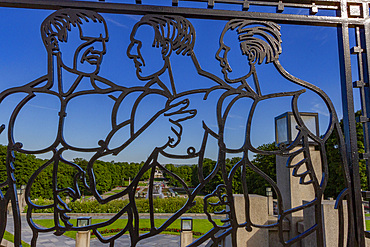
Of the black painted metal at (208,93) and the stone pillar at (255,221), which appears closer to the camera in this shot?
the black painted metal at (208,93)

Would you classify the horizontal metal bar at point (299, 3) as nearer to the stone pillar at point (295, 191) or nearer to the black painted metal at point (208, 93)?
the black painted metal at point (208, 93)

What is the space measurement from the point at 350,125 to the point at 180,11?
924 mm

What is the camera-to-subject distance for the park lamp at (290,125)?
113 inches

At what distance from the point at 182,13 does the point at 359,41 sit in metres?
0.85

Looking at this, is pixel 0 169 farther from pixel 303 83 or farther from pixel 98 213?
pixel 303 83

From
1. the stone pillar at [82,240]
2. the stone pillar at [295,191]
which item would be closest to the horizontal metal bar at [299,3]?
the stone pillar at [295,191]

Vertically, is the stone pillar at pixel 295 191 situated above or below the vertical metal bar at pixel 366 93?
below

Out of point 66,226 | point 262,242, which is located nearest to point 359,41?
point 66,226

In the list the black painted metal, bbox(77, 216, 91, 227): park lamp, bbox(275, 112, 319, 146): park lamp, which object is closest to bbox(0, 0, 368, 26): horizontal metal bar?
the black painted metal

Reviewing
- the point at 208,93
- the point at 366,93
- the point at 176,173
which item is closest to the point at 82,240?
the point at 208,93

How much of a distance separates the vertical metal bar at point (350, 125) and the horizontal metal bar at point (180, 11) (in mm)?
90

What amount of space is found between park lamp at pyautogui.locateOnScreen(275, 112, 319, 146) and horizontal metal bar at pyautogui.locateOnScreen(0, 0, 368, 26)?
1779 mm

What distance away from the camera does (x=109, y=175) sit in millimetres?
16266

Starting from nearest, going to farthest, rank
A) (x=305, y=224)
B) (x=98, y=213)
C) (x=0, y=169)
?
(x=305, y=224), (x=98, y=213), (x=0, y=169)
